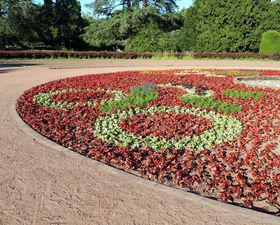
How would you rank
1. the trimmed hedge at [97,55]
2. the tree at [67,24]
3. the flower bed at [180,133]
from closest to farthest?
the flower bed at [180,133] → the trimmed hedge at [97,55] → the tree at [67,24]

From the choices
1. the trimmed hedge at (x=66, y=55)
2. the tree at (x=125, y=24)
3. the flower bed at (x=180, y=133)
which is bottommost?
the trimmed hedge at (x=66, y=55)

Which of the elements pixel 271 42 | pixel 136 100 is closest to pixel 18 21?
pixel 271 42

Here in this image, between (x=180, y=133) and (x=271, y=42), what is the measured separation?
28485mm

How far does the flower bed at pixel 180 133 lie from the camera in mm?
4402

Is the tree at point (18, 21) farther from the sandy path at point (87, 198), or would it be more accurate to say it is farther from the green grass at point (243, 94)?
the sandy path at point (87, 198)

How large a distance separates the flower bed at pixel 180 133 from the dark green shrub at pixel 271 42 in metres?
22.5

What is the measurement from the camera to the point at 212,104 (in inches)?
345

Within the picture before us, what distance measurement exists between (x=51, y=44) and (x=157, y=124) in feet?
146

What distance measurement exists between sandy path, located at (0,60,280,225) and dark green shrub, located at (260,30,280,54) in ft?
101

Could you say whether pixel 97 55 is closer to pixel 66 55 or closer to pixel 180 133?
pixel 66 55

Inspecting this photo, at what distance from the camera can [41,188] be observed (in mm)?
3885

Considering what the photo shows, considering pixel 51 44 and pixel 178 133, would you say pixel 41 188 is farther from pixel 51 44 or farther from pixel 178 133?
pixel 51 44

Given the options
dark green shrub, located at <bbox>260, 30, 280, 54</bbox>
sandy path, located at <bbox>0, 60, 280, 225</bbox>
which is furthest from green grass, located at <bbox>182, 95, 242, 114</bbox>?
dark green shrub, located at <bbox>260, 30, 280, 54</bbox>

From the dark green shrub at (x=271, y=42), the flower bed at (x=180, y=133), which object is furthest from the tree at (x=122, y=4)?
the flower bed at (x=180, y=133)
